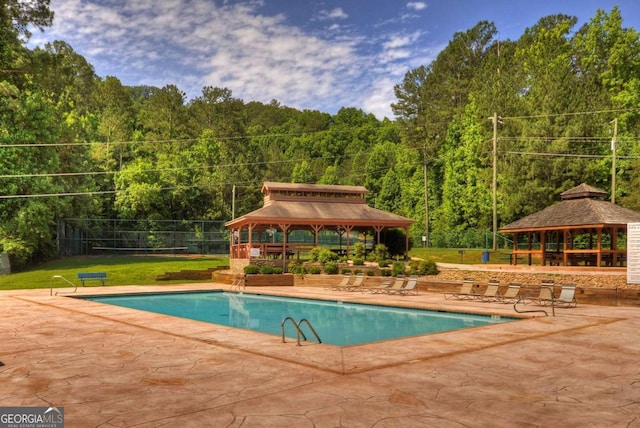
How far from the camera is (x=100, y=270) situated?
3222 centimetres

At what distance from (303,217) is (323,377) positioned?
82.4ft

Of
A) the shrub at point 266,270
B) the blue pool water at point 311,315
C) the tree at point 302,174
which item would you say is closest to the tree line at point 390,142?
the tree at point 302,174

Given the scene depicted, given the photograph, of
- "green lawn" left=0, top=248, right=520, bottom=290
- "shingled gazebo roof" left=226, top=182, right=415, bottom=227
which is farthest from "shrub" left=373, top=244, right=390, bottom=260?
"green lawn" left=0, top=248, right=520, bottom=290

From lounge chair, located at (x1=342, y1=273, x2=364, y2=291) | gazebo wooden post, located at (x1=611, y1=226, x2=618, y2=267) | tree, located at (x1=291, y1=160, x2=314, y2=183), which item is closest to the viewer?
lounge chair, located at (x1=342, y1=273, x2=364, y2=291)

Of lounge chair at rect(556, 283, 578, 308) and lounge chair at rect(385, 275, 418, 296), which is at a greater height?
lounge chair at rect(556, 283, 578, 308)

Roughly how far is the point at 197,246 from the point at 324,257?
2240 centimetres

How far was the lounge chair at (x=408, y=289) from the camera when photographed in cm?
2108

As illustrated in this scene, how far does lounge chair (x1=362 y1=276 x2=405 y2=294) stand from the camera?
2167 cm

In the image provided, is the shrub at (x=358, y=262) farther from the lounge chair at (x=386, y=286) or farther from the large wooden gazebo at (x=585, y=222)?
the large wooden gazebo at (x=585, y=222)

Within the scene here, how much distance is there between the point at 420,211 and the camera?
62094mm

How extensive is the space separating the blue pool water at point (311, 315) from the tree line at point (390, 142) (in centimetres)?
1697

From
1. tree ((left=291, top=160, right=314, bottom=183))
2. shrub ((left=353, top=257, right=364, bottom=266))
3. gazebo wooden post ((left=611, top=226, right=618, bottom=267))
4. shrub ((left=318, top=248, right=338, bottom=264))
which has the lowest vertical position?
shrub ((left=353, top=257, right=364, bottom=266))

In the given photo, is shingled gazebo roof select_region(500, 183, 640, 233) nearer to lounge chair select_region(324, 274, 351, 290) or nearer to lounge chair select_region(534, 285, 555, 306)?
lounge chair select_region(534, 285, 555, 306)

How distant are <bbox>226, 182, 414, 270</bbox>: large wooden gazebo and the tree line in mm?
13260
